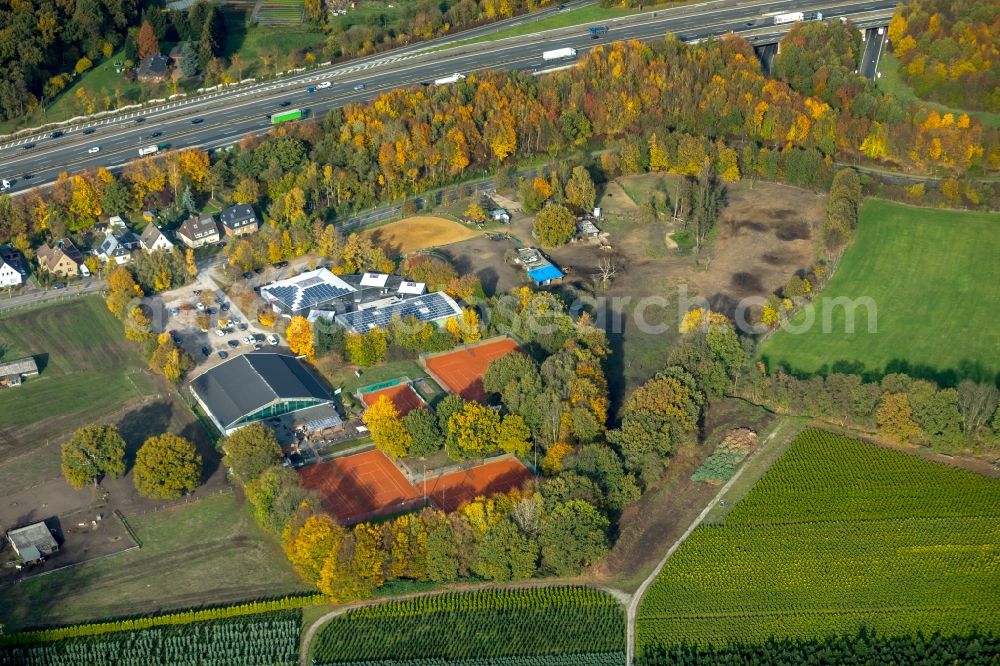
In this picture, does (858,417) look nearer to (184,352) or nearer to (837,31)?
(184,352)

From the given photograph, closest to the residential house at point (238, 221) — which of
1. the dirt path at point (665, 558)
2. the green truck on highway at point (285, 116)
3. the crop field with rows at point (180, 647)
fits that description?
the green truck on highway at point (285, 116)

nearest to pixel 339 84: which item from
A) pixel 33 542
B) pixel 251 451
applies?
pixel 251 451

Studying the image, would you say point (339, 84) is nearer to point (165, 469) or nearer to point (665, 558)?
point (165, 469)

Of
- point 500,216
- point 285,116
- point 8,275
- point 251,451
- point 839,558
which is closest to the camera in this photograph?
point 839,558

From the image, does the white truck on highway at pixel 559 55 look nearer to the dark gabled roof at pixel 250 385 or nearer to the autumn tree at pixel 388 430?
the dark gabled roof at pixel 250 385

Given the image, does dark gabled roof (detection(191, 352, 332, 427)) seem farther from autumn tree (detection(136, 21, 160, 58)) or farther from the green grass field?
autumn tree (detection(136, 21, 160, 58))

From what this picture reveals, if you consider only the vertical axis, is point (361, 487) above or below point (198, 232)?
below

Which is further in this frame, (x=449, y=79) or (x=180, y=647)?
(x=449, y=79)
